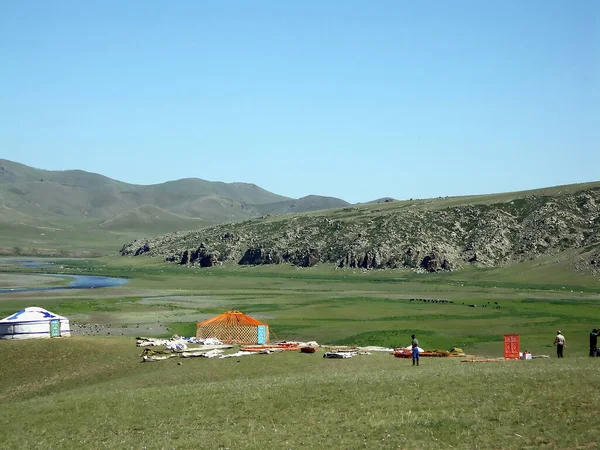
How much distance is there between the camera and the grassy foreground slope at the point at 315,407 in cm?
2592

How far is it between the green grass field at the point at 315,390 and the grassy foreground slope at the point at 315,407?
84mm

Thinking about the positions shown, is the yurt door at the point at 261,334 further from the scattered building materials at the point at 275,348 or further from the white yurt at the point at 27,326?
the white yurt at the point at 27,326

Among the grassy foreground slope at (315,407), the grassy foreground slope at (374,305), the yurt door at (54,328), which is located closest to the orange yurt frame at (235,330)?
the grassy foreground slope at (374,305)

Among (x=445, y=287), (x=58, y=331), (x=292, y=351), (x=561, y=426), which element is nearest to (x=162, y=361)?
(x=292, y=351)

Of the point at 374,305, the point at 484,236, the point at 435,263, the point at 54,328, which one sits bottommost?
the point at 374,305

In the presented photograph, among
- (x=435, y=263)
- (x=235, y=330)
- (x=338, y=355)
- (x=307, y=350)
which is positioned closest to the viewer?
(x=338, y=355)

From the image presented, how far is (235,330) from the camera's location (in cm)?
5984

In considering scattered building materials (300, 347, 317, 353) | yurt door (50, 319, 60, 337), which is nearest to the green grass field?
scattered building materials (300, 347, 317, 353)

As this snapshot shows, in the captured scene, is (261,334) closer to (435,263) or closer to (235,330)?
(235,330)

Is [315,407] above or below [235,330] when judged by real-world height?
below

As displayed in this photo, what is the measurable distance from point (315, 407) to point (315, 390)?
2.78 metres

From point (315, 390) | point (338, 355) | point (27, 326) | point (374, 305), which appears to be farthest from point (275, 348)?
point (374, 305)

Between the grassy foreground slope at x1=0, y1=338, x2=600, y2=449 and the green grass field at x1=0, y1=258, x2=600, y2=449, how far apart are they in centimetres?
8

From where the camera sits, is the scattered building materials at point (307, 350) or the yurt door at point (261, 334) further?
the yurt door at point (261, 334)
